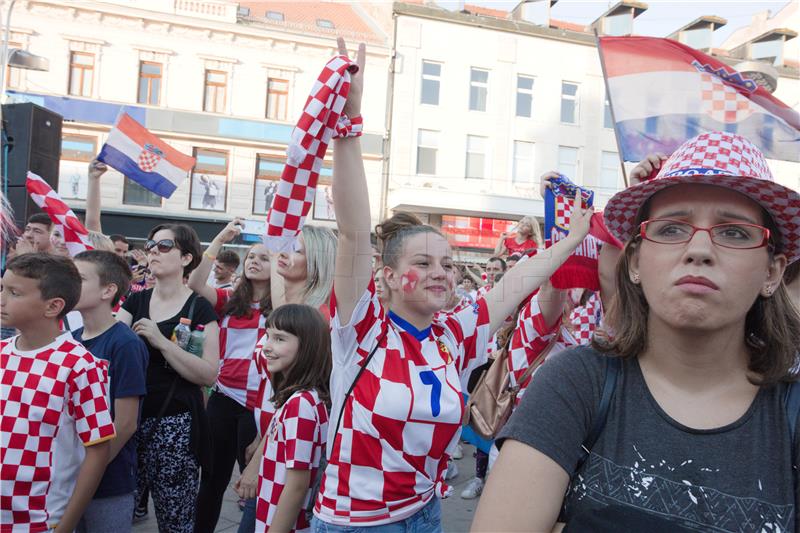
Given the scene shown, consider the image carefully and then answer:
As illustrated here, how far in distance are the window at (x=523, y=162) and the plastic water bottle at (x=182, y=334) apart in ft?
66.0

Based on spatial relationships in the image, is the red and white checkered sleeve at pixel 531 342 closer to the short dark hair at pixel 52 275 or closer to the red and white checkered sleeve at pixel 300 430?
the red and white checkered sleeve at pixel 300 430

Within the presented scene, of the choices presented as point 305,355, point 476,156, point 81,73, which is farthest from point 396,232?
point 81,73

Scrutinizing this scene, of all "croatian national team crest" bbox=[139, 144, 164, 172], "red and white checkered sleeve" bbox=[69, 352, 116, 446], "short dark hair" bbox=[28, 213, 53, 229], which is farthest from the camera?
"croatian national team crest" bbox=[139, 144, 164, 172]

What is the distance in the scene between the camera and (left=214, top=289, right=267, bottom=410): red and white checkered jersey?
387cm

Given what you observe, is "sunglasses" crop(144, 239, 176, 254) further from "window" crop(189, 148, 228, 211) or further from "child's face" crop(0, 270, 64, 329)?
"window" crop(189, 148, 228, 211)

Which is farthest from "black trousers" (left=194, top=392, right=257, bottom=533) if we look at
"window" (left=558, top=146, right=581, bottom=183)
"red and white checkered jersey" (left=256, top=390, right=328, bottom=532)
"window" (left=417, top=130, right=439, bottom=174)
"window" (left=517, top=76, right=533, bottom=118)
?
"window" (left=558, top=146, right=581, bottom=183)

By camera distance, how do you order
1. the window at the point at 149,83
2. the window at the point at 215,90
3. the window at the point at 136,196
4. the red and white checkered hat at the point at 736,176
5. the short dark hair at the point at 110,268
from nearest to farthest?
the red and white checkered hat at the point at 736,176 < the short dark hair at the point at 110,268 < the window at the point at 136,196 < the window at the point at 149,83 < the window at the point at 215,90

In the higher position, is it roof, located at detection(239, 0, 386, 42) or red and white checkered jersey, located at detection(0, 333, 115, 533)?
roof, located at detection(239, 0, 386, 42)

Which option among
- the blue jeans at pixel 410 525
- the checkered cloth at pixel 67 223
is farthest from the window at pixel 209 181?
the blue jeans at pixel 410 525

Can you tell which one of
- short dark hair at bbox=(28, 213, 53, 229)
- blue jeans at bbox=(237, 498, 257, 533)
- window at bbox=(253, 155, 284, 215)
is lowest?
blue jeans at bbox=(237, 498, 257, 533)

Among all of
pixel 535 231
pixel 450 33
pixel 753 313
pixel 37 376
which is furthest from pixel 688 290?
pixel 450 33

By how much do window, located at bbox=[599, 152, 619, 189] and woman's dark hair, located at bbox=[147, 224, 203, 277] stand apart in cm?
2135

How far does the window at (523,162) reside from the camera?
74.3ft

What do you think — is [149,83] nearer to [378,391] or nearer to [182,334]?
[182,334]
